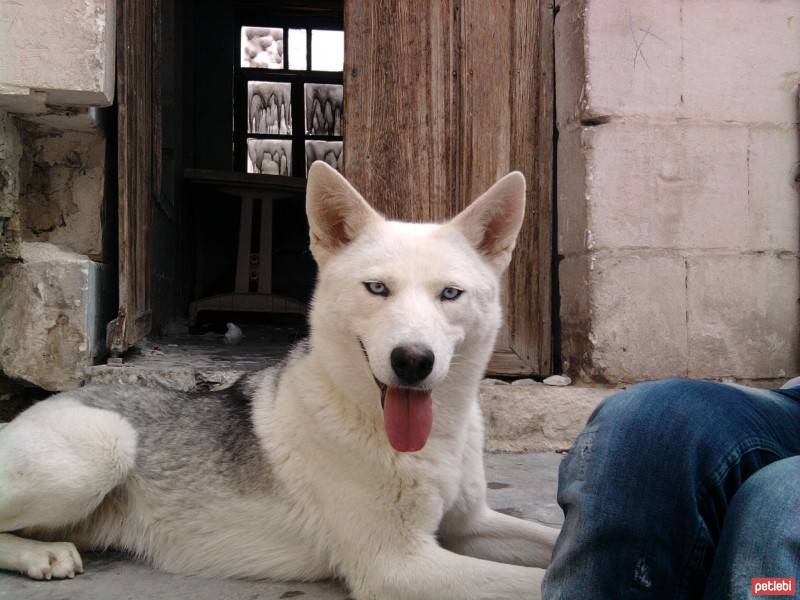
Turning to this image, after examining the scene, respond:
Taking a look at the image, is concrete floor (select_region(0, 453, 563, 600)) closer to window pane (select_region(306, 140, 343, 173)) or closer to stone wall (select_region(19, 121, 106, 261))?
stone wall (select_region(19, 121, 106, 261))

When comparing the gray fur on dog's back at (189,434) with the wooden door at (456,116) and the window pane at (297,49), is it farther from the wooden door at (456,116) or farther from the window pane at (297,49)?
the window pane at (297,49)

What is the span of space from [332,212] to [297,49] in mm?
8437

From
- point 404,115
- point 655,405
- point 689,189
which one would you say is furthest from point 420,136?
point 655,405

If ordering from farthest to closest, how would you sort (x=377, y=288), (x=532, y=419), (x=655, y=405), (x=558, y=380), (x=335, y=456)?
(x=558, y=380) < (x=532, y=419) < (x=335, y=456) < (x=377, y=288) < (x=655, y=405)

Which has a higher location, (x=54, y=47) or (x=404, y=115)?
(x=54, y=47)

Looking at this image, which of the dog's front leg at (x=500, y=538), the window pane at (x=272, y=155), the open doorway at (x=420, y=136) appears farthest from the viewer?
the window pane at (x=272, y=155)

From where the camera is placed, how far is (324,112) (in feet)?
32.7

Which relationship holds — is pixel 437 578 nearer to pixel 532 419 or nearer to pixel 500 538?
pixel 500 538

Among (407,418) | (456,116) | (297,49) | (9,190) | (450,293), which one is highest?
(297,49)

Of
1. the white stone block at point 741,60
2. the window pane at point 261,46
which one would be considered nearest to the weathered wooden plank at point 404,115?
the white stone block at point 741,60

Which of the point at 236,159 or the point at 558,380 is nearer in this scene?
the point at 558,380

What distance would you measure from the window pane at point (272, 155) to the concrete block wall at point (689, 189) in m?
6.59

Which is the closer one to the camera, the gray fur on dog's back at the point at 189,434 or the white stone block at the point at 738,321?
the gray fur on dog's back at the point at 189,434

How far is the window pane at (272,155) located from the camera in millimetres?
9930
